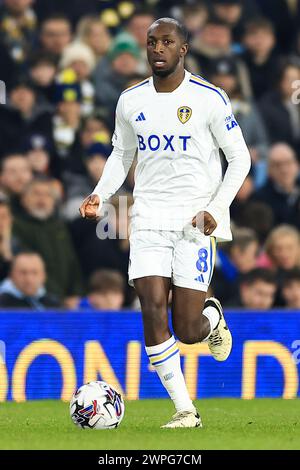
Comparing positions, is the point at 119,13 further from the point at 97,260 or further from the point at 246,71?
the point at 97,260

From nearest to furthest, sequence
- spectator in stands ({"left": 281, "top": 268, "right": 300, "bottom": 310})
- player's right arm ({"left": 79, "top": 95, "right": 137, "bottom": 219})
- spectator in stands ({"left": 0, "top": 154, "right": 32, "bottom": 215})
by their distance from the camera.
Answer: player's right arm ({"left": 79, "top": 95, "right": 137, "bottom": 219}) < spectator in stands ({"left": 281, "top": 268, "right": 300, "bottom": 310}) < spectator in stands ({"left": 0, "top": 154, "right": 32, "bottom": 215})

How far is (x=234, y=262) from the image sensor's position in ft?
44.1

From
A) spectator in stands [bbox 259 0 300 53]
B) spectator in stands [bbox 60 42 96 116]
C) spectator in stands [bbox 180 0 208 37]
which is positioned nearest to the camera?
spectator in stands [bbox 60 42 96 116]

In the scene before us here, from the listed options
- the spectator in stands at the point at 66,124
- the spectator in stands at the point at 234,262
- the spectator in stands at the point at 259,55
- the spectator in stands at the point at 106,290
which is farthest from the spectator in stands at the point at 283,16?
the spectator in stands at the point at 106,290

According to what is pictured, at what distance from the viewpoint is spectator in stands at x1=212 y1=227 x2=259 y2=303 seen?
1312 centimetres

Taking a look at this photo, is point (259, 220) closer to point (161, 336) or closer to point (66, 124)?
point (66, 124)

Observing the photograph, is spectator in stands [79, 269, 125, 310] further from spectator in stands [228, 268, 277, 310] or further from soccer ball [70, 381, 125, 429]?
soccer ball [70, 381, 125, 429]

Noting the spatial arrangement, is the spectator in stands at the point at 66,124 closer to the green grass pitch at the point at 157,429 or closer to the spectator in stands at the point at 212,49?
the spectator in stands at the point at 212,49

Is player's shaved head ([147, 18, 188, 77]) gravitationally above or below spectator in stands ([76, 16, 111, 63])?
below

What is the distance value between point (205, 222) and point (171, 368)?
0.92m

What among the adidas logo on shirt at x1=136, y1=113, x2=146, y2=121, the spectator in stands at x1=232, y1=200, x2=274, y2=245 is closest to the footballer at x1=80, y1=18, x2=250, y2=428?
the adidas logo on shirt at x1=136, y1=113, x2=146, y2=121

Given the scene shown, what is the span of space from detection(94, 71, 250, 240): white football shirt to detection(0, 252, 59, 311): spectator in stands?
13.3ft
